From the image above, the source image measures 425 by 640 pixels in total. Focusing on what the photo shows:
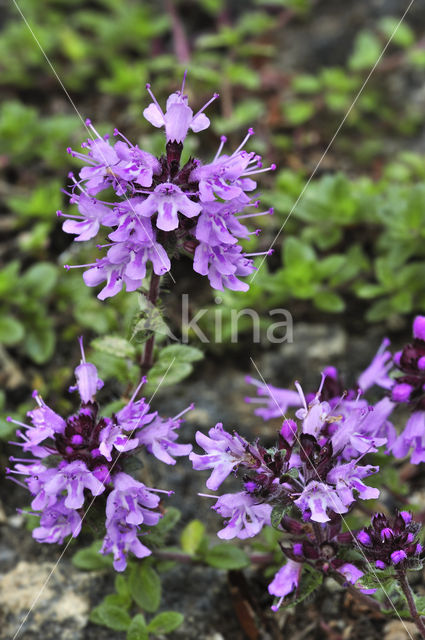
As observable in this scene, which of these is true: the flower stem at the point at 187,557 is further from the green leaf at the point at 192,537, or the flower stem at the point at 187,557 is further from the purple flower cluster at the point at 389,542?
the purple flower cluster at the point at 389,542


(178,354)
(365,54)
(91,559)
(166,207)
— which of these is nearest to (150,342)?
(178,354)

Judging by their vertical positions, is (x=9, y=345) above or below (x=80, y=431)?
below

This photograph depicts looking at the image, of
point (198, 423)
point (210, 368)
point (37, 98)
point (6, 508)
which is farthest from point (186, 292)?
point (37, 98)

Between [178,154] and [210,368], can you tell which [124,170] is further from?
[210,368]

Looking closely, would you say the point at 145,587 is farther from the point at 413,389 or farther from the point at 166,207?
the point at 166,207

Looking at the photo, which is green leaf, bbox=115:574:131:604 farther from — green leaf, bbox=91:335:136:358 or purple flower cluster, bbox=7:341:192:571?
green leaf, bbox=91:335:136:358

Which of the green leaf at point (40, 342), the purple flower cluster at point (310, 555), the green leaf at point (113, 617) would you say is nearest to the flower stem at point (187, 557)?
the green leaf at point (113, 617)
